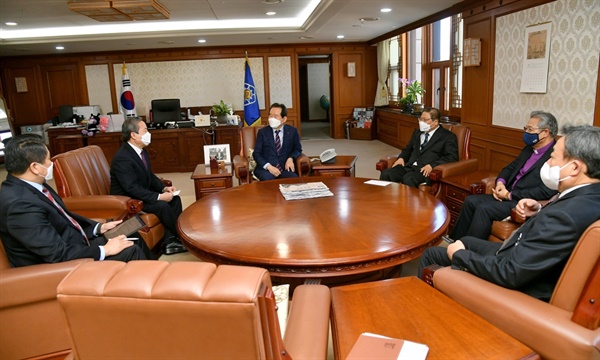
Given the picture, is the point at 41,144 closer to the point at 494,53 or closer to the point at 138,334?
the point at 138,334

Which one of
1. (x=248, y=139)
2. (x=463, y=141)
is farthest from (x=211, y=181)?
(x=463, y=141)

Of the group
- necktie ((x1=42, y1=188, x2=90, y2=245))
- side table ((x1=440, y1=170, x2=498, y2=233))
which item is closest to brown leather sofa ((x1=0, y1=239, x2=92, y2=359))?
necktie ((x1=42, y1=188, x2=90, y2=245))

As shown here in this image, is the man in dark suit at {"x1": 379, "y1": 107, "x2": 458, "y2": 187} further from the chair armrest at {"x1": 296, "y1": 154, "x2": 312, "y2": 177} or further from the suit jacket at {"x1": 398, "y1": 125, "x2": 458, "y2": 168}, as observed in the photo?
the chair armrest at {"x1": 296, "y1": 154, "x2": 312, "y2": 177}

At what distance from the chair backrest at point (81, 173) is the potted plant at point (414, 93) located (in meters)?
5.87

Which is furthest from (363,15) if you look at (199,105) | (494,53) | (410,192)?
(199,105)

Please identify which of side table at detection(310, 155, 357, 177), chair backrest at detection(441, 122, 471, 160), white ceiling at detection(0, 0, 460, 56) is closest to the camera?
chair backrest at detection(441, 122, 471, 160)

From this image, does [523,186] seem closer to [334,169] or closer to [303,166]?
[334,169]

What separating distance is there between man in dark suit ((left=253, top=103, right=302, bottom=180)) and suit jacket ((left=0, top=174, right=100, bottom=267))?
2482 mm

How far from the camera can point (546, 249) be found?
60.1 inches

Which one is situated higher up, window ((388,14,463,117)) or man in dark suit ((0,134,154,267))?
window ((388,14,463,117))

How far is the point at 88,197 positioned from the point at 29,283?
151 cm

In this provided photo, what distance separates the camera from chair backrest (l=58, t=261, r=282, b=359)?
0.91 m

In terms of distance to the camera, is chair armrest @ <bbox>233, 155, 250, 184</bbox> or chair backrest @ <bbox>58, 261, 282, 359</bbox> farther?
chair armrest @ <bbox>233, 155, 250, 184</bbox>

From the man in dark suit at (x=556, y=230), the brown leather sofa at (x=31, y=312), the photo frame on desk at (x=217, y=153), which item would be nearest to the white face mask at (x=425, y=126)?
the photo frame on desk at (x=217, y=153)
